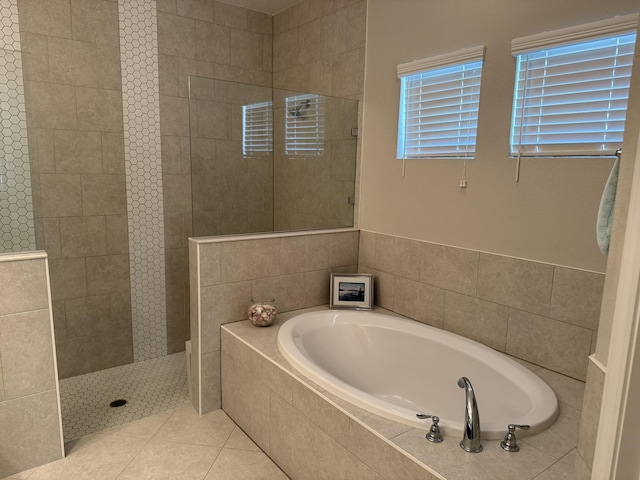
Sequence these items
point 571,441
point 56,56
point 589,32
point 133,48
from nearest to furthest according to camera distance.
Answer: point 571,441
point 589,32
point 56,56
point 133,48

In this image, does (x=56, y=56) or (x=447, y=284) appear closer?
(x=447, y=284)

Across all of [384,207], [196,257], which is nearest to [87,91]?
[196,257]

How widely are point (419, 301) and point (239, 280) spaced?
1.09m

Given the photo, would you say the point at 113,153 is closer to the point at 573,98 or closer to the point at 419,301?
the point at 419,301

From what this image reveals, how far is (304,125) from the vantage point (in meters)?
3.02

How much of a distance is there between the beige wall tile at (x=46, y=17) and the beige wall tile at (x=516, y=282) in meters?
2.89

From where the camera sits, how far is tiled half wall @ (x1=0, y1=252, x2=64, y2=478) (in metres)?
2.08

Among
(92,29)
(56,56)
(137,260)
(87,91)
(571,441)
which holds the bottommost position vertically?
(571,441)

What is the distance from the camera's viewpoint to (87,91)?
298 centimetres

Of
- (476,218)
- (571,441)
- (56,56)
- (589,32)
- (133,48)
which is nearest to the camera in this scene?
(571,441)

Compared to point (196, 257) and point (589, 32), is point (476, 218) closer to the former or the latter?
point (589, 32)

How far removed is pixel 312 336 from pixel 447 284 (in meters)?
0.83

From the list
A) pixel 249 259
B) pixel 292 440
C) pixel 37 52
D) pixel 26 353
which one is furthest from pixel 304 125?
pixel 26 353

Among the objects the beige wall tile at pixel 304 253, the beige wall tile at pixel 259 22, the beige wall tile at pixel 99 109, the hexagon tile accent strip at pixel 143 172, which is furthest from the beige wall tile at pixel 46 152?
the beige wall tile at pixel 259 22
